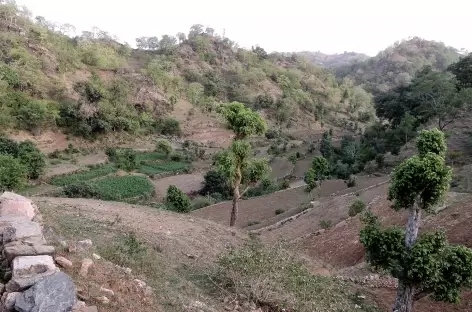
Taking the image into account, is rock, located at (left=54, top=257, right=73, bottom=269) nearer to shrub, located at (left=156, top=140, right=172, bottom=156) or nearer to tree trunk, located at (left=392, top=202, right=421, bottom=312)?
tree trunk, located at (left=392, top=202, right=421, bottom=312)

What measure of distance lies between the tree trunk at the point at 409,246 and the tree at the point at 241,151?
25.7ft

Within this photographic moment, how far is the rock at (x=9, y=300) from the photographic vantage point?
4762 mm

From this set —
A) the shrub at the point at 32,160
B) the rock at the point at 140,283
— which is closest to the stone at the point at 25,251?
the rock at the point at 140,283

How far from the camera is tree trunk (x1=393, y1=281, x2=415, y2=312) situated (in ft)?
27.6

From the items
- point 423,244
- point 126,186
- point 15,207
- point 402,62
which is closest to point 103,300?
point 15,207

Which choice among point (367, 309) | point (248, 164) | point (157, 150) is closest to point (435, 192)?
point (367, 309)

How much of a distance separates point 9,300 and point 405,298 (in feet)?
23.1

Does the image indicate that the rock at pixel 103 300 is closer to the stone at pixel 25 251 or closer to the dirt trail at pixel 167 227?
the stone at pixel 25 251

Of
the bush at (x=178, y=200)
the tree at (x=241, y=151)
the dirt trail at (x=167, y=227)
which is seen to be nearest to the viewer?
the dirt trail at (x=167, y=227)

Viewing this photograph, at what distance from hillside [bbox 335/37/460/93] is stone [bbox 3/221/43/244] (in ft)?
343

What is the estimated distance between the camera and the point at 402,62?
116 m

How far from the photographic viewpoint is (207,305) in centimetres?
690

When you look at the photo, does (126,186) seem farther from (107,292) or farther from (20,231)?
(107,292)

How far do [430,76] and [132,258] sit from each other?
3756 centimetres
